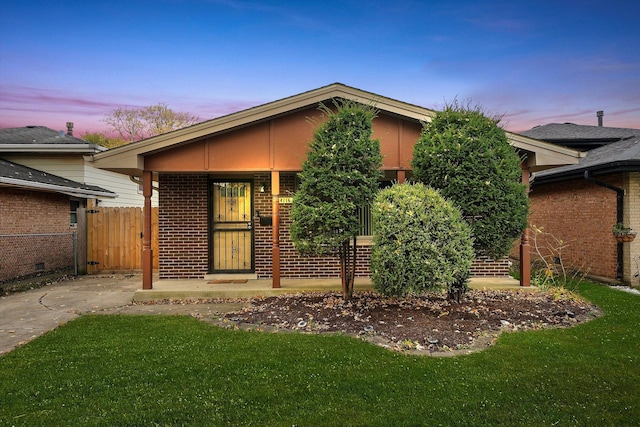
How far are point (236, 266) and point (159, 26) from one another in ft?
27.2

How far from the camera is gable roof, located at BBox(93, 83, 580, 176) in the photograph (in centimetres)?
734

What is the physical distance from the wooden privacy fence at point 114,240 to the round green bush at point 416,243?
7928 millimetres

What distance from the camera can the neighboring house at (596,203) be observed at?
8703 millimetres

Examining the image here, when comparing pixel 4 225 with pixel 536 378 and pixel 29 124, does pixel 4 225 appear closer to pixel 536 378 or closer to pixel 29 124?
pixel 29 124

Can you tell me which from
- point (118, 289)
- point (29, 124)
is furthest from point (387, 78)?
point (29, 124)

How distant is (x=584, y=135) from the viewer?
13.3 m

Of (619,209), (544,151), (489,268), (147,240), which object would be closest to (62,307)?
(147,240)

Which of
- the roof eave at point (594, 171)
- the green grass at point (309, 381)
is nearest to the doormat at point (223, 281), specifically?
the green grass at point (309, 381)

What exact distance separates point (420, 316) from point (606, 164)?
6.39 metres

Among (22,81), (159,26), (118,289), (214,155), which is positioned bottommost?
(118,289)

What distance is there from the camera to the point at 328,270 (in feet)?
28.8

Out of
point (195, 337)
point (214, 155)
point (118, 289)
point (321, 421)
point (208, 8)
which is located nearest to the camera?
point (321, 421)

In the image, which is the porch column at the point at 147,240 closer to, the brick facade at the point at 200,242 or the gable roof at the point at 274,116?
the gable roof at the point at 274,116

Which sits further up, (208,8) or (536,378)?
(208,8)
